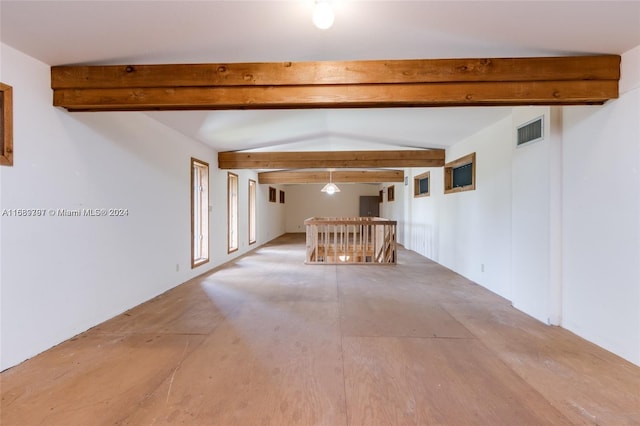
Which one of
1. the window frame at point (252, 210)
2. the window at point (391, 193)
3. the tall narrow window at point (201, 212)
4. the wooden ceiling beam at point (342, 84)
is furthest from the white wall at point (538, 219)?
the window at point (391, 193)

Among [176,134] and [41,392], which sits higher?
[176,134]

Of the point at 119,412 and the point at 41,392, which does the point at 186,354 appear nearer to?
the point at 119,412

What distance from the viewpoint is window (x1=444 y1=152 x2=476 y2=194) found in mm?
4793

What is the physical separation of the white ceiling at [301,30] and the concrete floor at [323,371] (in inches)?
95.3

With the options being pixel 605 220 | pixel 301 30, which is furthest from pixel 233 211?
pixel 605 220

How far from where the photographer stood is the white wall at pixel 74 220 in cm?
223

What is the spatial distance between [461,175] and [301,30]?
4.30m

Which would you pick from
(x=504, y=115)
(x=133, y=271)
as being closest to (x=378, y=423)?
(x=133, y=271)

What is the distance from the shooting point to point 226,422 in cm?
163

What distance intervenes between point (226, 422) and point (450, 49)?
3.00m

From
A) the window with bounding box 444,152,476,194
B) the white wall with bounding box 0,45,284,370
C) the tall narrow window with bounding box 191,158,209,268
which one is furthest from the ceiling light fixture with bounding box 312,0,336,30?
the tall narrow window with bounding box 191,158,209,268

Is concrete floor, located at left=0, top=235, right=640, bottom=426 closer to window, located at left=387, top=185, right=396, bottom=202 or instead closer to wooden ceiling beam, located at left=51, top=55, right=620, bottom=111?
wooden ceiling beam, located at left=51, top=55, right=620, bottom=111

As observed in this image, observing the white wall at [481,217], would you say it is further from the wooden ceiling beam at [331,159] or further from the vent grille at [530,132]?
the wooden ceiling beam at [331,159]

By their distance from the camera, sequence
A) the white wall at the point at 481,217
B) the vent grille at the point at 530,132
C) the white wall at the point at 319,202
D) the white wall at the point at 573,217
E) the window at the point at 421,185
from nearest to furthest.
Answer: the white wall at the point at 573,217 → the vent grille at the point at 530,132 → the white wall at the point at 481,217 → the window at the point at 421,185 → the white wall at the point at 319,202
